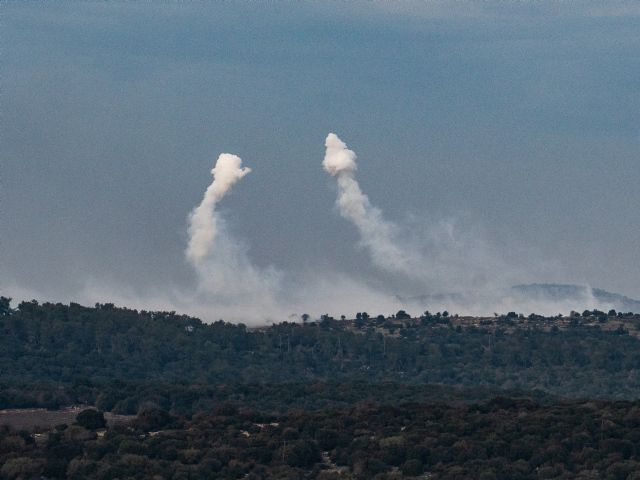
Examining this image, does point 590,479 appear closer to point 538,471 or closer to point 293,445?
point 538,471

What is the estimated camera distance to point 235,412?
350 feet

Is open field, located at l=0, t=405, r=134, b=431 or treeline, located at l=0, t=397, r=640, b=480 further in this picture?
open field, located at l=0, t=405, r=134, b=431

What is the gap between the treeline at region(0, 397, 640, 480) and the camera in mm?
85375

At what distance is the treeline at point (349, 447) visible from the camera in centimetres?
8538

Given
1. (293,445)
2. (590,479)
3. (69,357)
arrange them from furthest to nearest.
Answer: (69,357) → (293,445) → (590,479)

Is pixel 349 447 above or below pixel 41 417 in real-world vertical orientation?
below

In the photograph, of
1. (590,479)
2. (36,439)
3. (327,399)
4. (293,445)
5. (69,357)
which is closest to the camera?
(590,479)

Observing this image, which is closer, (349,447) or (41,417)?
(349,447)

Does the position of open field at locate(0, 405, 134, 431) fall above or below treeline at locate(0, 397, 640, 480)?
above

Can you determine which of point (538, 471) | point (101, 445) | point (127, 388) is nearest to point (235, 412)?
point (101, 445)

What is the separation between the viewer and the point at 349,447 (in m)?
91.8

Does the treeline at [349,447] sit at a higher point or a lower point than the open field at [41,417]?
lower

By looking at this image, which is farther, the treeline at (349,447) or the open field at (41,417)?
the open field at (41,417)

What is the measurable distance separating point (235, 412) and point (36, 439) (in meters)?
13.9
